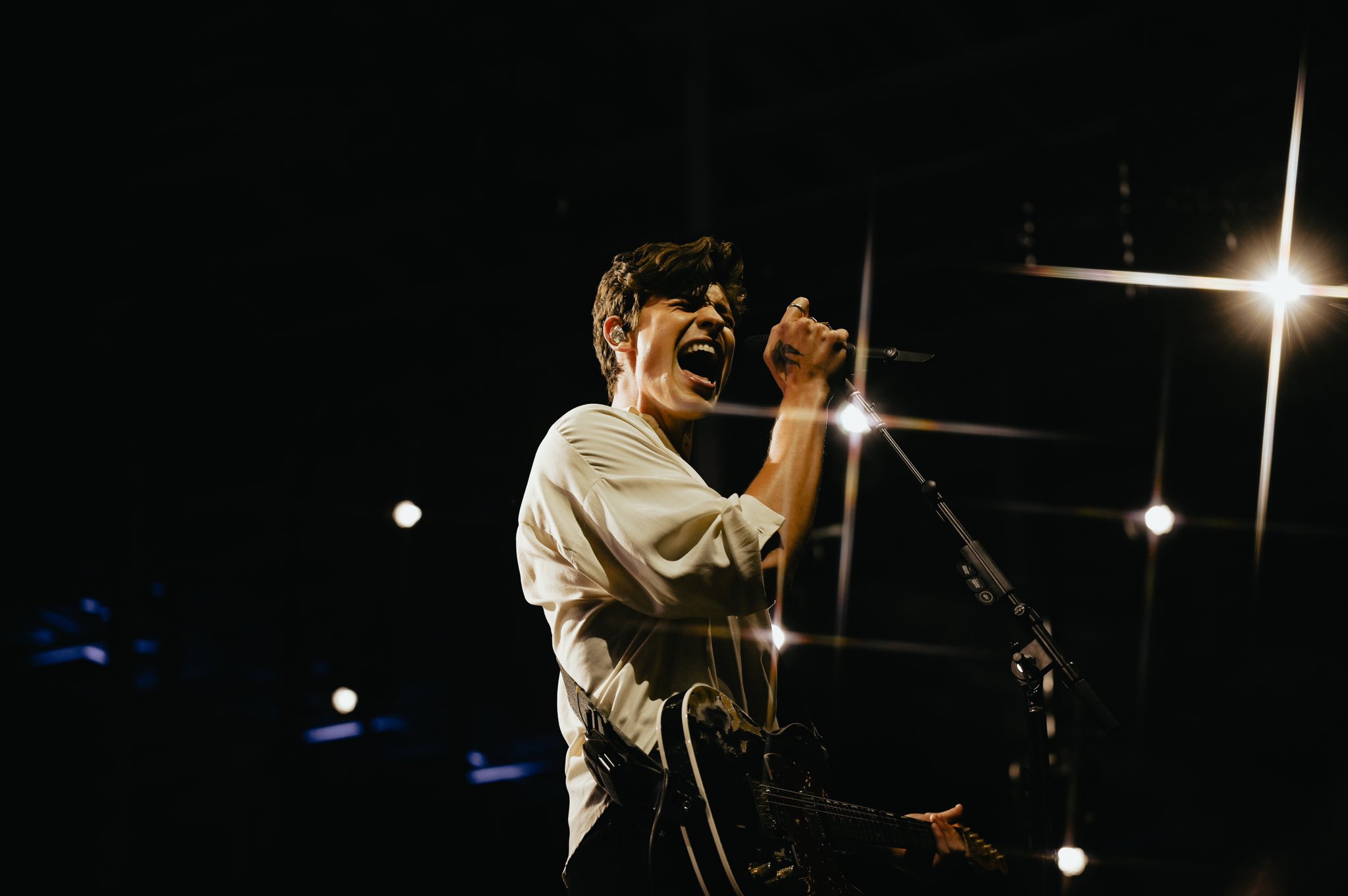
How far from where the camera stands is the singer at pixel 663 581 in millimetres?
1548

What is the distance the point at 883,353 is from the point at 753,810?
34.8 inches

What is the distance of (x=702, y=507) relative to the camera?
1.60 metres

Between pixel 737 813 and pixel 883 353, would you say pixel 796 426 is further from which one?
pixel 737 813

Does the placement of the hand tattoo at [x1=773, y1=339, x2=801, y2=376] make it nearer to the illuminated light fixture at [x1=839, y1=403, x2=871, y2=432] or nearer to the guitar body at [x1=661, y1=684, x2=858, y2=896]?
the illuminated light fixture at [x1=839, y1=403, x2=871, y2=432]

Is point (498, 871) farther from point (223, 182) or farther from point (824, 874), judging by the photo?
point (824, 874)

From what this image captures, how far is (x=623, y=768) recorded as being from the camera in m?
1.56

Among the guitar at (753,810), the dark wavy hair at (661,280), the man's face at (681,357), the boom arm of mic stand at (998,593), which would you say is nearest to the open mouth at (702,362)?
the man's face at (681,357)

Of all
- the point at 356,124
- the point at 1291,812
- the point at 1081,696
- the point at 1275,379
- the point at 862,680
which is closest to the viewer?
the point at 1081,696

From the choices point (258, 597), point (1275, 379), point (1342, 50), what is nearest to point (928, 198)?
point (1342, 50)

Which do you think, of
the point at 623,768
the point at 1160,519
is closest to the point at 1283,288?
the point at 1160,519

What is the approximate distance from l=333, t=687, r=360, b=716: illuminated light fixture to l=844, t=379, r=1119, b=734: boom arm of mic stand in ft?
18.5

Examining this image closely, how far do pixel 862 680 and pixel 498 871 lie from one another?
2.65 metres

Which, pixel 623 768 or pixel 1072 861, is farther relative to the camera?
pixel 1072 861

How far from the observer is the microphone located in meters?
2.03
